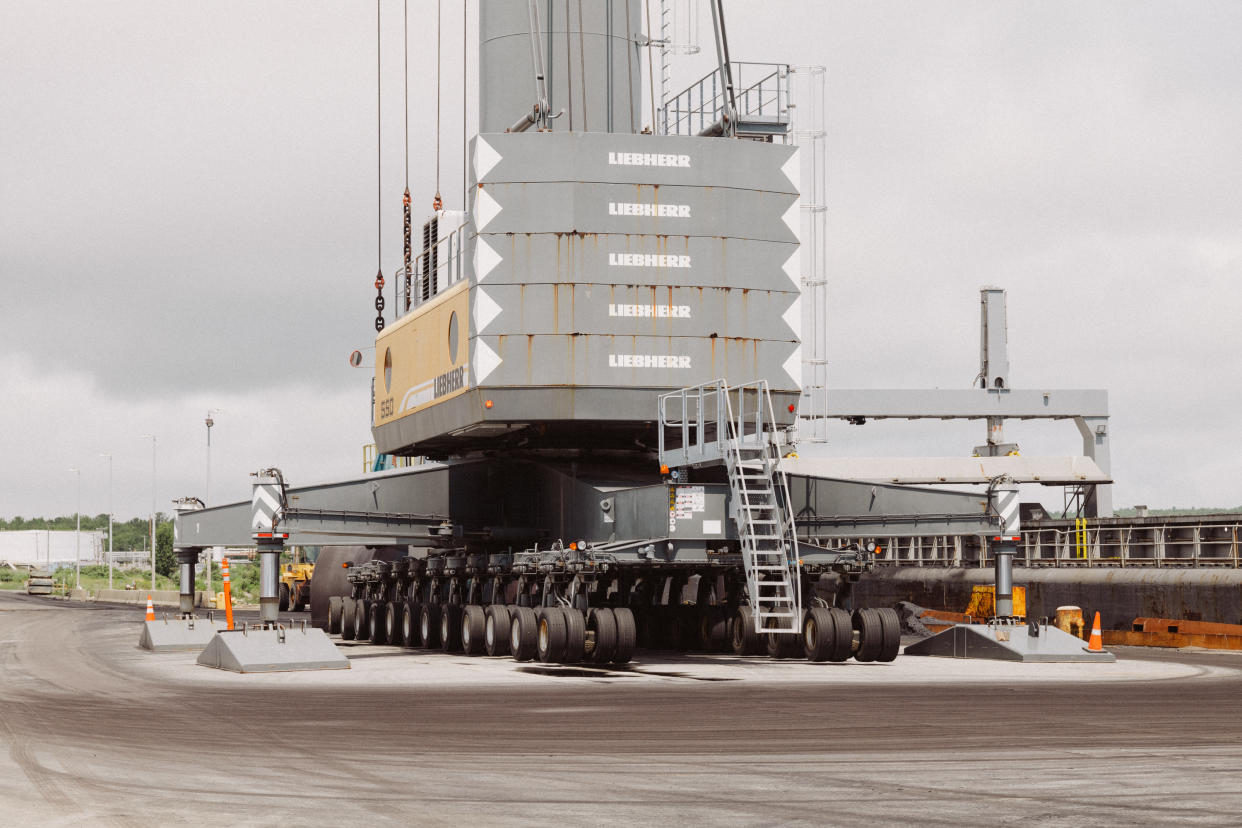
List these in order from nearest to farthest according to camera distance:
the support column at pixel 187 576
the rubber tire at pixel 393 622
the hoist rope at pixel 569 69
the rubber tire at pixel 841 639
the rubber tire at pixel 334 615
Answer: the rubber tire at pixel 841 639 → the hoist rope at pixel 569 69 → the support column at pixel 187 576 → the rubber tire at pixel 393 622 → the rubber tire at pixel 334 615

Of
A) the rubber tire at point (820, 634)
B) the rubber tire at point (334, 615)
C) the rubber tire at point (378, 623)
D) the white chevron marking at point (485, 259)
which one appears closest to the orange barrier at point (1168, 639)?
the rubber tire at point (820, 634)

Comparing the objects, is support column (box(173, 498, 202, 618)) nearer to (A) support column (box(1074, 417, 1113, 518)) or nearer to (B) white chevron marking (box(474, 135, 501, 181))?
(B) white chevron marking (box(474, 135, 501, 181))

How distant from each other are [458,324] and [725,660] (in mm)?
6316

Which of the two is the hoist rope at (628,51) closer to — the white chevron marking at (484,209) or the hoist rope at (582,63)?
the hoist rope at (582,63)

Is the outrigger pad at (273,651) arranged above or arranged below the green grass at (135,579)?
above

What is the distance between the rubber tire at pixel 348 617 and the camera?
31781 millimetres

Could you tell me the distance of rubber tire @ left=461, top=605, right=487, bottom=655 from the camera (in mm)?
24391

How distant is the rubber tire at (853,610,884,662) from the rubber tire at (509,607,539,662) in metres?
4.44

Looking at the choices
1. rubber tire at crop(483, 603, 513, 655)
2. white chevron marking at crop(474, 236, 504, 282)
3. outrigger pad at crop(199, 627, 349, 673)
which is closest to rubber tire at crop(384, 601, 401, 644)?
rubber tire at crop(483, 603, 513, 655)

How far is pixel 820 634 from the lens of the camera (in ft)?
70.8

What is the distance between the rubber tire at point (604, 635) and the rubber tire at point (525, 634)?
0.92 meters

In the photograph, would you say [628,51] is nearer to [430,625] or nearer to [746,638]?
[746,638]

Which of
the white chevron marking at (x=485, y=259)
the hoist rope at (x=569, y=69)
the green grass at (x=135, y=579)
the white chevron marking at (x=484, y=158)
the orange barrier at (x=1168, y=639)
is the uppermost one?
the hoist rope at (x=569, y=69)

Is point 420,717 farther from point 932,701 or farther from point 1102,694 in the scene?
point 1102,694
